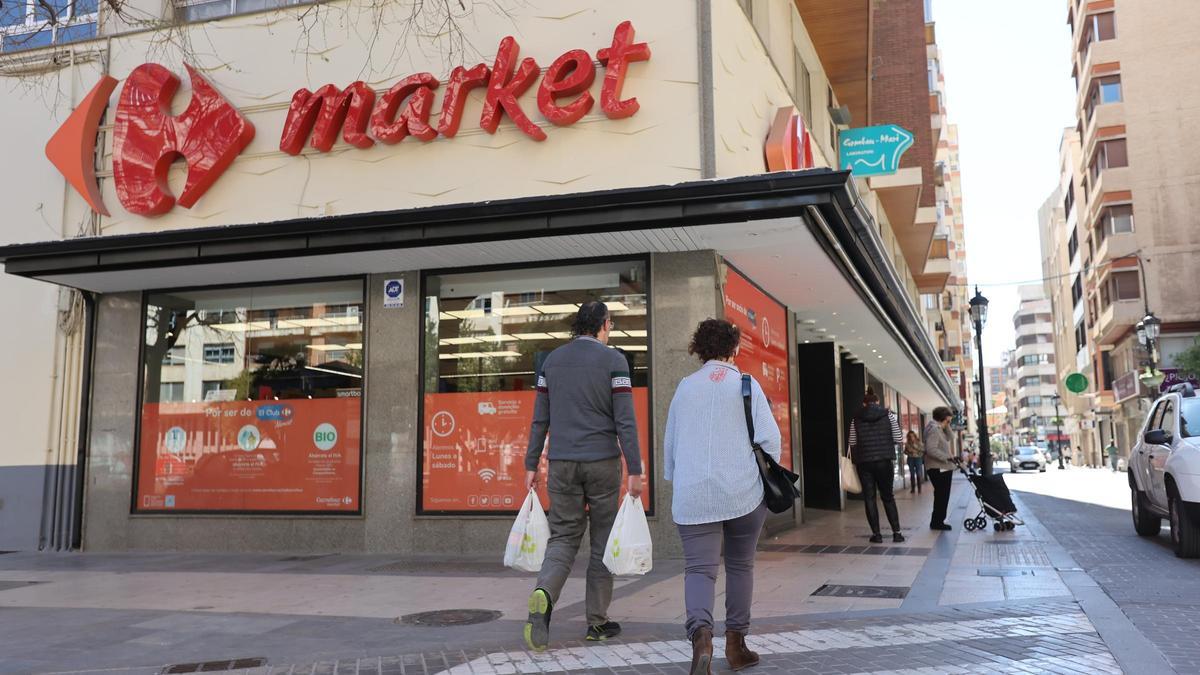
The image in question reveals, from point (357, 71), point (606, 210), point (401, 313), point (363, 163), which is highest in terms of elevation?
point (357, 71)

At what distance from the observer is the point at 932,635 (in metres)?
5.38

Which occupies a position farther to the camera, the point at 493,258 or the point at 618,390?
the point at 493,258

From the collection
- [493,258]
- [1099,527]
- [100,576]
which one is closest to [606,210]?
[493,258]

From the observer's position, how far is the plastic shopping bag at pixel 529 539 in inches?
206

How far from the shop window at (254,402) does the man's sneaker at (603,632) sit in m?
6.07

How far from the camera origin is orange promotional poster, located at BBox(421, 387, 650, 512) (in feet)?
33.8

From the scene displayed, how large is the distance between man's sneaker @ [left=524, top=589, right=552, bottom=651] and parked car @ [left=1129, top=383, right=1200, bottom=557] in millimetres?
6954

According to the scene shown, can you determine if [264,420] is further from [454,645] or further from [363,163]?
[454,645]

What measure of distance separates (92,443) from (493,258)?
237 inches

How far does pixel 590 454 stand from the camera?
5.35m

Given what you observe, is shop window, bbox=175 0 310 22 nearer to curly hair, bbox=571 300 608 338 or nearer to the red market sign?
the red market sign

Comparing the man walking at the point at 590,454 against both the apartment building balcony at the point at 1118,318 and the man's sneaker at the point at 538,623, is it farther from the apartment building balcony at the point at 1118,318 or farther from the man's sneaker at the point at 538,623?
the apartment building balcony at the point at 1118,318

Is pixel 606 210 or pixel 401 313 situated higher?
pixel 606 210

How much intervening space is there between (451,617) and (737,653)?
8.03 ft
